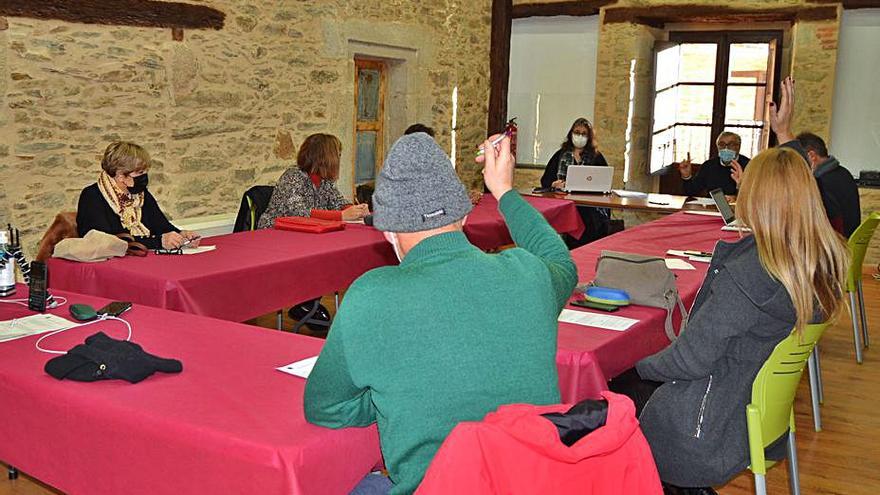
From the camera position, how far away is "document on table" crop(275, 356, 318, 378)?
2286mm

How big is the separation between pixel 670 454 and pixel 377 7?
18.8 feet

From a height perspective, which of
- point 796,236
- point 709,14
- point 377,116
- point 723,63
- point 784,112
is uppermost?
point 709,14

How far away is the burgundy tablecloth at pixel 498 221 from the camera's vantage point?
5.57 meters

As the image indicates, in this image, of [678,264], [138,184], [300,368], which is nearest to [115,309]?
[300,368]

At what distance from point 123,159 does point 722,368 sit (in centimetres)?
291

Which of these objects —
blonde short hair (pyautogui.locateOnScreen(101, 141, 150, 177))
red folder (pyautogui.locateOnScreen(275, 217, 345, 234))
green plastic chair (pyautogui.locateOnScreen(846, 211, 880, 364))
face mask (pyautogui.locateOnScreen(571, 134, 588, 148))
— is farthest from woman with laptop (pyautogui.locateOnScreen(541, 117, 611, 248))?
blonde short hair (pyautogui.locateOnScreen(101, 141, 150, 177))

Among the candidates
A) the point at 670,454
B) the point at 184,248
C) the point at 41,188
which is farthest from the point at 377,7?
the point at 670,454

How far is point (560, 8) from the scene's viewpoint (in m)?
10.0

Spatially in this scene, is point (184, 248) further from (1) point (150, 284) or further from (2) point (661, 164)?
(2) point (661, 164)

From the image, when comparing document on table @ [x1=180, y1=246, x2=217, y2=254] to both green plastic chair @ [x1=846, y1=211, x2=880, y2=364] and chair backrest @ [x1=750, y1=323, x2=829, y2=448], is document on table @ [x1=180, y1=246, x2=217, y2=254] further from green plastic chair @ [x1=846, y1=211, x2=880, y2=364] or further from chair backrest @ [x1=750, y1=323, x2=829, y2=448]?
green plastic chair @ [x1=846, y1=211, x2=880, y2=364]

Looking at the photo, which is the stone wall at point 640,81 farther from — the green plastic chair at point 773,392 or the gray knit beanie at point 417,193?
the gray knit beanie at point 417,193

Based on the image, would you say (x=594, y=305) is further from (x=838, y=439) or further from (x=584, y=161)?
(x=584, y=161)

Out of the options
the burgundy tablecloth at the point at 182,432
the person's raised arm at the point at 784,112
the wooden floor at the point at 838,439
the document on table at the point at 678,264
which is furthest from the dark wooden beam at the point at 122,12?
the person's raised arm at the point at 784,112

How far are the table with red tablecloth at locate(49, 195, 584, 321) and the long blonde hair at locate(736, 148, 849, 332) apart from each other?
209 cm
